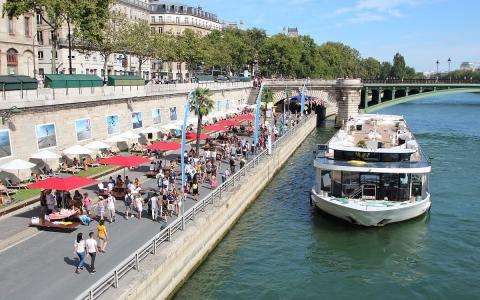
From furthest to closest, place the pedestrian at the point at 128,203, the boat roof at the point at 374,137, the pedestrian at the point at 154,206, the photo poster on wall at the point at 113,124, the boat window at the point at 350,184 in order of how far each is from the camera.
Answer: the photo poster on wall at the point at 113,124
the boat roof at the point at 374,137
the boat window at the point at 350,184
the pedestrian at the point at 128,203
the pedestrian at the point at 154,206

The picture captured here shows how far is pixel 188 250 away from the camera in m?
26.7

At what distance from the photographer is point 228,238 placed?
1348 inches

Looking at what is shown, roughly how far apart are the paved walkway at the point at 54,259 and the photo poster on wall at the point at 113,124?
2081cm

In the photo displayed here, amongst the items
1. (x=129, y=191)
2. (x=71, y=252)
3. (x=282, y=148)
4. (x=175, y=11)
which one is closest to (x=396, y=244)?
(x=129, y=191)

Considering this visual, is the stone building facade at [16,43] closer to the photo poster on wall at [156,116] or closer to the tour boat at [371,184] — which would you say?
the photo poster on wall at [156,116]

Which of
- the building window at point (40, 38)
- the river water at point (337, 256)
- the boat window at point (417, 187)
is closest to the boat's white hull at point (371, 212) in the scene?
the boat window at point (417, 187)

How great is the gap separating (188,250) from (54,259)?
21.3 feet

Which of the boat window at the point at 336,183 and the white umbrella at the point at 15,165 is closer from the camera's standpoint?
the white umbrella at the point at 15,165

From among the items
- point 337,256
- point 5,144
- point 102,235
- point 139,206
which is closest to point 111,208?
point 139,206

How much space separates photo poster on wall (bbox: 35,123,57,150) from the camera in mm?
39541

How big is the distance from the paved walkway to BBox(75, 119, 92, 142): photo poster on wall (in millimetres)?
15638

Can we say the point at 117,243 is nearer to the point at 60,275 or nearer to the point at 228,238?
the point at 60,275

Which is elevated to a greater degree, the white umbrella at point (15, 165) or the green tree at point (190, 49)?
the green tree at point (190, 49)

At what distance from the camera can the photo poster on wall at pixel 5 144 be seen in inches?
1399
